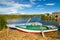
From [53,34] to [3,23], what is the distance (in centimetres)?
101

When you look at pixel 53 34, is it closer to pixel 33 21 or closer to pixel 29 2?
pixel 33 21

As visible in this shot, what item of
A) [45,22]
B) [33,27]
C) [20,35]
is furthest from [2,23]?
[45,22]

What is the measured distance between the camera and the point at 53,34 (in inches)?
123

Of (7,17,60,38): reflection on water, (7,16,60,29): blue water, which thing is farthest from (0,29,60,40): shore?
(7,16,60,29): blue water

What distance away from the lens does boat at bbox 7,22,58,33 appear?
3125 millimetres

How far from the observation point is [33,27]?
316 cm

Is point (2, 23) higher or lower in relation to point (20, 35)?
higher

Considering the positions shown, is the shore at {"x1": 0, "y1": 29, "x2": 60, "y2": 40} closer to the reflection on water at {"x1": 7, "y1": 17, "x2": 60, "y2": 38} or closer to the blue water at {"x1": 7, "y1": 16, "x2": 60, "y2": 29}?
the reflection on water at {"x1": 7, "y1": 17, "x2": 60, "y2": 38}

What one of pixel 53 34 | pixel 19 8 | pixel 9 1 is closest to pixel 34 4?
Result: pixel 19 8

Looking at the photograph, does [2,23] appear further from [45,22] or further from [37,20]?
[45,22]

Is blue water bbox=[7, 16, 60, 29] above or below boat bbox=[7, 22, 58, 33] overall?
above

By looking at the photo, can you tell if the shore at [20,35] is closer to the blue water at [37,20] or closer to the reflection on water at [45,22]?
the reflection on water at [45,22]

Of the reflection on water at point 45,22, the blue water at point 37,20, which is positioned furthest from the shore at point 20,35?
the blue water at point 37,20

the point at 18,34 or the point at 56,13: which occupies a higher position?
the point at 56,13
